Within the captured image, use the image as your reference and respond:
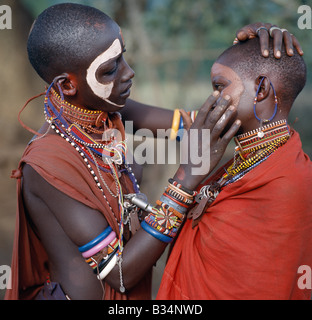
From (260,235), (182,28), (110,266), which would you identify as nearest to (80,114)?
(110,266)

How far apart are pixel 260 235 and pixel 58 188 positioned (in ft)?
3.12

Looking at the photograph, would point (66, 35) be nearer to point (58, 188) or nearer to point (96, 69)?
point (96, 69)

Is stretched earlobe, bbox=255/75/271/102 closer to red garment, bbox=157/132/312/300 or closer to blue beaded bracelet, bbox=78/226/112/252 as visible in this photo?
red garment, bbox=157/132/312/300

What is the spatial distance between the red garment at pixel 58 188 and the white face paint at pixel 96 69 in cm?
31

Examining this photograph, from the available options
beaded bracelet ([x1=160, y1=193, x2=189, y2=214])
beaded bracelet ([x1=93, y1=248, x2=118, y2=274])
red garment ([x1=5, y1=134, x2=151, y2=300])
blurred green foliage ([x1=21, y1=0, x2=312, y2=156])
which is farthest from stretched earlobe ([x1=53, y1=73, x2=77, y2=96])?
blurred green foliage ([x1=21, y1=0, x2=312, y2=156])

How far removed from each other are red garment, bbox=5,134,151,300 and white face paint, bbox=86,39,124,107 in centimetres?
31

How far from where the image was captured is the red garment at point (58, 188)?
6.38ft

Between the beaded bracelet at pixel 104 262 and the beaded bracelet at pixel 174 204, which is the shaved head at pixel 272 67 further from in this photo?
the beaded bracelet at pixel 104 262

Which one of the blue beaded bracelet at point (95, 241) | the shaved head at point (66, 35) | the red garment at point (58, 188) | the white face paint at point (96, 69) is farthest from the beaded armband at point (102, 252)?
the shaved head at point (66, 35)

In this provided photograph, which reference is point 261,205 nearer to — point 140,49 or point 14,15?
point 140,49

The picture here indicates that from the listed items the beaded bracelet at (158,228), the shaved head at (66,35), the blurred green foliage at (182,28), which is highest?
the blurred green foliage at (182,28)

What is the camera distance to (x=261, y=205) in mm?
1854

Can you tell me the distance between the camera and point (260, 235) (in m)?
1.84

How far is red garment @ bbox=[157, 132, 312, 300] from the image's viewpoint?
182 cm
